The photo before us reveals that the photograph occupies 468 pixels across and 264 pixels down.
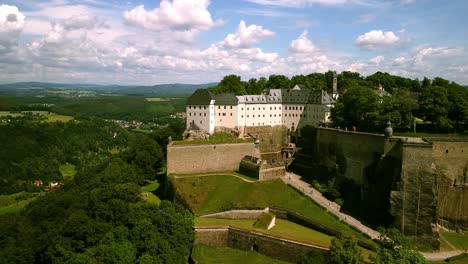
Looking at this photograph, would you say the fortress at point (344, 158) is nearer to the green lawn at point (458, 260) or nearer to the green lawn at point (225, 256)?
the green lawn at point (458, 260)

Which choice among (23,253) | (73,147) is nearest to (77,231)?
(23,253)

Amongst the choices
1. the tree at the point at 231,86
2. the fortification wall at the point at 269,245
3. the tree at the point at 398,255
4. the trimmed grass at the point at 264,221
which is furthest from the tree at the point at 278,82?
the tree at the point at 398,255

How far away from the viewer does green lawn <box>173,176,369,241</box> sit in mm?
36719

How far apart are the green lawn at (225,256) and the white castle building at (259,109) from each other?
2373 centimetres

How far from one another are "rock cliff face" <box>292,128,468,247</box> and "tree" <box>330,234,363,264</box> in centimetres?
925

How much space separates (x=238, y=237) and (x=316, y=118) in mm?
28313

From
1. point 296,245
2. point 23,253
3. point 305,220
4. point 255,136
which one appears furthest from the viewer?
point 255,136

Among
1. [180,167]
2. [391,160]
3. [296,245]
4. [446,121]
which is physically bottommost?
[296,245]

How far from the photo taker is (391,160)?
1401 inches

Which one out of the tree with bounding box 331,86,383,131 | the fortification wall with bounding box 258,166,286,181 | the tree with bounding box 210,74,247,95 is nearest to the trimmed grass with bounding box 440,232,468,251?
the tree with bounding box 331,86,383,131

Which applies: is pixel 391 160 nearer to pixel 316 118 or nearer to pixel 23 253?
pixel 316 118

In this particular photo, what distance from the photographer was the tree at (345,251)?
25375 millimetres

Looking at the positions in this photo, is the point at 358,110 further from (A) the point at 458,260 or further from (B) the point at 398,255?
(B) the point at 398,255

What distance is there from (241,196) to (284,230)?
663 centimetres
